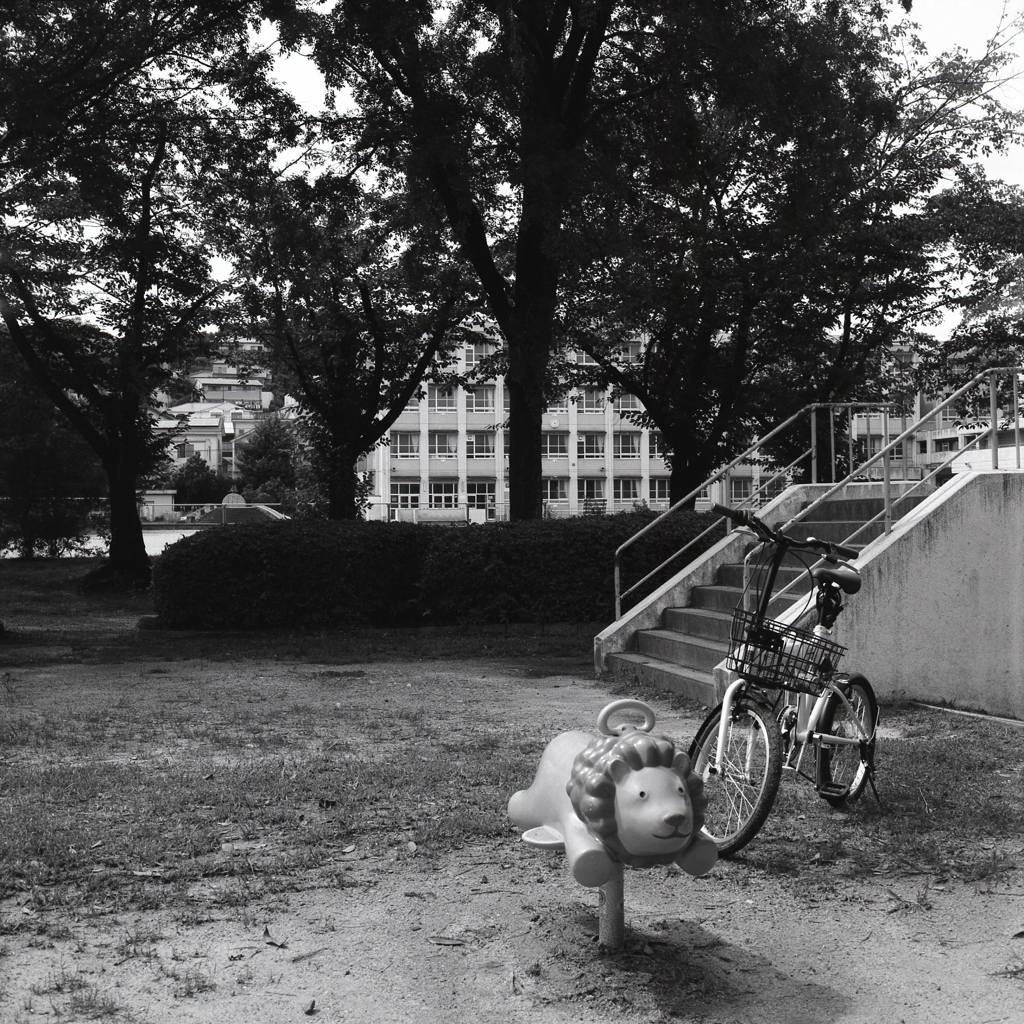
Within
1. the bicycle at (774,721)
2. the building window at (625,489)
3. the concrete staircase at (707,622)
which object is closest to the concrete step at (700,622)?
the concrete staircase at (707,622)

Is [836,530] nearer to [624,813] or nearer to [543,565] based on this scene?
[543,565]

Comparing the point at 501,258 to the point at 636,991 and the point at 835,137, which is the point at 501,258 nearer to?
the point at 835,137

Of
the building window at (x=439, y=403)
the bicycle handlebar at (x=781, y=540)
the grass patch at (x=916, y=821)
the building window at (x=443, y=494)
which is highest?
the building window at (x=439, y=403)

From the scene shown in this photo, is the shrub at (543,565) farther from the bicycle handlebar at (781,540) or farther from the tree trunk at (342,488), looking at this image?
the tree trunk at (342,488)

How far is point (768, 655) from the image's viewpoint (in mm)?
5688

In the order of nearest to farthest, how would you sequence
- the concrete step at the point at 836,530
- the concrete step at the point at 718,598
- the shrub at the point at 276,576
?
the concrete step at the point at 718,598, the concrete step at the point at 836,530, the shrub at the point at 276,576

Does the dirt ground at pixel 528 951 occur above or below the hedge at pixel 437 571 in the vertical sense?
below

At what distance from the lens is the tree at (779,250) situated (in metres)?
17.8

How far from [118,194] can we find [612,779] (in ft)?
48.3

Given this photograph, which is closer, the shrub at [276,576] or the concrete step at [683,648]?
the concrete step at [683,648]

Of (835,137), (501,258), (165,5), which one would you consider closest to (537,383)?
(835,137)

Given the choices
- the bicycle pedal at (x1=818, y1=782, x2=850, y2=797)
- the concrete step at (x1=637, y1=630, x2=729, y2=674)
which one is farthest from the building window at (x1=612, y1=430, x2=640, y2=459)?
the bicycle pedal at (x1=818, y1=782, x2=850, y2=797)

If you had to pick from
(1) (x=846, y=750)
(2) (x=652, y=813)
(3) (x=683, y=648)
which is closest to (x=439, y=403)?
(3) (x=683, y=648)

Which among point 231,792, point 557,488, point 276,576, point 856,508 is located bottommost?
point 231,792
